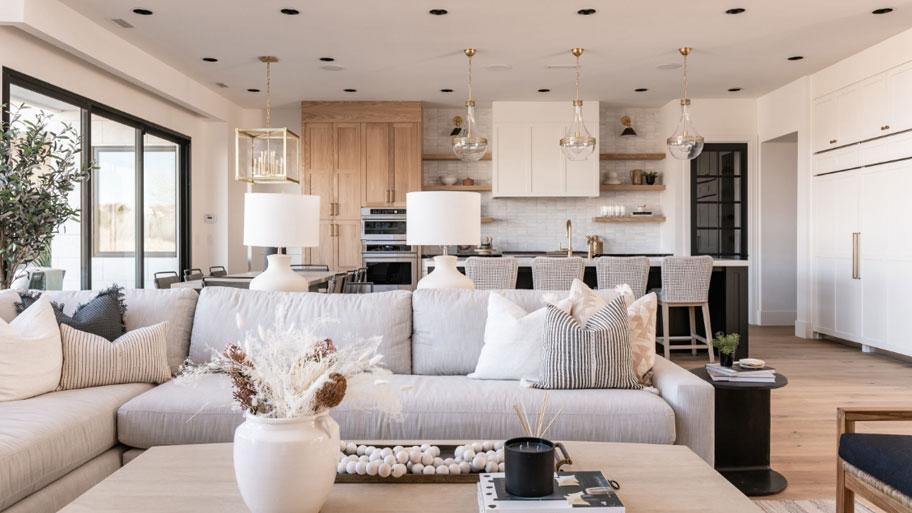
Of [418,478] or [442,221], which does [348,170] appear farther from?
[418,478]

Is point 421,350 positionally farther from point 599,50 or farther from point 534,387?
point 599,50

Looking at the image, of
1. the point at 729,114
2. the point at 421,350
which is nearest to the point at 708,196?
the point at 729,114

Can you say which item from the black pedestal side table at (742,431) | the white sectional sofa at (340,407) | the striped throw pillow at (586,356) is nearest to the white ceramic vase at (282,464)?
the white sectional sofa at (340,407)

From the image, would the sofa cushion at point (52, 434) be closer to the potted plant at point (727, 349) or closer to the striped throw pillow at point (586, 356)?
the striped throw pillow at point (586, 356)

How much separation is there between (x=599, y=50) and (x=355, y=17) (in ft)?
7.72

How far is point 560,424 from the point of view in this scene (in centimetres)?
259

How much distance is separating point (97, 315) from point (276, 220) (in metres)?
0.88

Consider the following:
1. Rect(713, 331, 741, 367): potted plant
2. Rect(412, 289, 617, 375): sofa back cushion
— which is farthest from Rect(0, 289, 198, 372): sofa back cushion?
Rect(713, 331, 741, 367): potted plant

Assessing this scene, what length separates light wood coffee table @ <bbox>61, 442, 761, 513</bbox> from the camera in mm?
1620

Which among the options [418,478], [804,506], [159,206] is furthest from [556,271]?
[159,206]

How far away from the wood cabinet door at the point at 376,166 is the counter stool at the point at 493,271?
129 inches

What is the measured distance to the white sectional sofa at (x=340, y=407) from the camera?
90.6 inches

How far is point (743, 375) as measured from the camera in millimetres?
3191

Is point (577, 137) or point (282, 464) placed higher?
point (577, 137)
